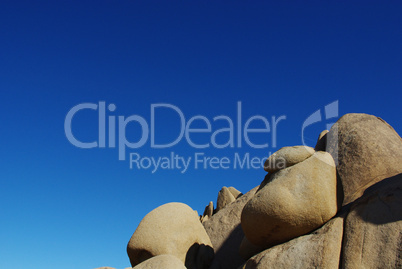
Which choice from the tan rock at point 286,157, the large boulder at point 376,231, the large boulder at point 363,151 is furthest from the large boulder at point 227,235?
the large boulder at point 376,231

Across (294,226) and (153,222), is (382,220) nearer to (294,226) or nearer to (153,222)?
(294,226)

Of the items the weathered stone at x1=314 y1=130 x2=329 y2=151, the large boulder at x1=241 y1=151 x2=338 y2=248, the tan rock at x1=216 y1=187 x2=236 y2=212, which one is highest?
the weathered stone at x1=314 y1=130 x2=329 y2=151

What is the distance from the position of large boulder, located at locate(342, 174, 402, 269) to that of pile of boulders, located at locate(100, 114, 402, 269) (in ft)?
0.06

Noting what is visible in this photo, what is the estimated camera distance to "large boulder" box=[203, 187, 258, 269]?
12864mm

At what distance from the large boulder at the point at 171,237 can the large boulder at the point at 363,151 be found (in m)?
4.52

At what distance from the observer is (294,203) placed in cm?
945

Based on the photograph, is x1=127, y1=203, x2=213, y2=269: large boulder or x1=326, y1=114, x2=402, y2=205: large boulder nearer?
x1=326, y1=114, x2=402, y2=205: large boulder

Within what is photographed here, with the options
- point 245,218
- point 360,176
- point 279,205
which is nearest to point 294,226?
point 279,205

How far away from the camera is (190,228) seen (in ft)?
40.5

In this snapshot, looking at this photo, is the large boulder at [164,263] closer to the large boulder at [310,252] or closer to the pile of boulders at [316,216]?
the pile of boulders at [316,216]

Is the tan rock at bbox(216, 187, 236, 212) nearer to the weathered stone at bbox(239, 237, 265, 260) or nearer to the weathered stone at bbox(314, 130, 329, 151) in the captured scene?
the weathered stone at bbox(314, 130, 329, 151)

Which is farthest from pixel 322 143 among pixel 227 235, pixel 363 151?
pixel 227 235

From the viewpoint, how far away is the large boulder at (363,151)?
10.8 m

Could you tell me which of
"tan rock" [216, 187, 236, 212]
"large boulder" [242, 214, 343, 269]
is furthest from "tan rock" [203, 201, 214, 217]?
"large boulder" [242, 214, 343, 269]
